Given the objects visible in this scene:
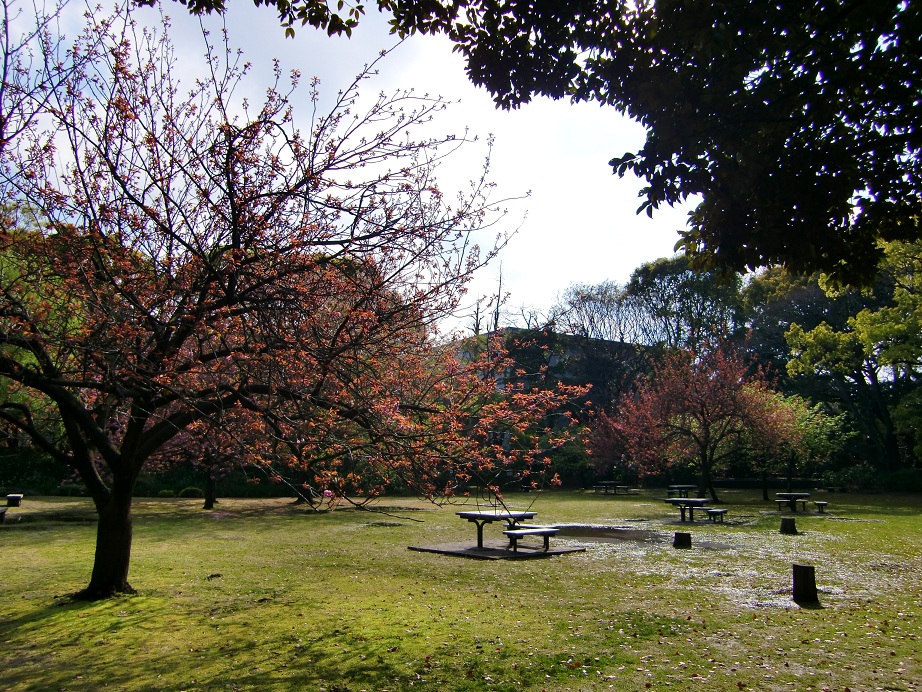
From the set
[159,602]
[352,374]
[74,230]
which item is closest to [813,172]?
[352,374]

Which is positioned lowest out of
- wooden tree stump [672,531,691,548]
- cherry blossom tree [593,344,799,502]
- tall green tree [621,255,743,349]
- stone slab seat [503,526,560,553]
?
wooden tree stump [672,531,691,548]

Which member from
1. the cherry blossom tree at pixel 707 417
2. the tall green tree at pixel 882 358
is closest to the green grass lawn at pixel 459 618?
the tall green tree at pixel 882 358

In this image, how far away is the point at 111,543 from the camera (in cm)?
905

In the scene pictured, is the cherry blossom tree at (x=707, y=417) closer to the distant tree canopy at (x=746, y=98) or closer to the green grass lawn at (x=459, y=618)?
the green grass lawn at (x=459, y=618)

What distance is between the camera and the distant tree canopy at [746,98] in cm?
605

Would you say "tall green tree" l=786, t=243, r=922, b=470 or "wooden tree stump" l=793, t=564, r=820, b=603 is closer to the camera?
"wooden tree stump" l=793, t=564, r=820, b=603

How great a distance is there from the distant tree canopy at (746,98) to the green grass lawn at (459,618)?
151 inches

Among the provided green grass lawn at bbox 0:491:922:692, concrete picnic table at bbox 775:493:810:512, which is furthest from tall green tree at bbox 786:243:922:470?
green grass lawn at bbox 0:491:922:692

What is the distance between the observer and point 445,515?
2347cm

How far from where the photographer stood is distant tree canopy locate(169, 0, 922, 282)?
6047mm

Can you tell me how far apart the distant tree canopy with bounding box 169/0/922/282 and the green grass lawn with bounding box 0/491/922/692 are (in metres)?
3.85

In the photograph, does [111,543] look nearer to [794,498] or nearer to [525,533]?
[525,533]

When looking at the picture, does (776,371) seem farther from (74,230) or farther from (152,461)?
(74,230)

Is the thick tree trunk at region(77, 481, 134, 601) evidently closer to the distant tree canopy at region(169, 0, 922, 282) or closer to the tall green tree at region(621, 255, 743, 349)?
the distant tree canopy at region(169, 0, 922, 282)
